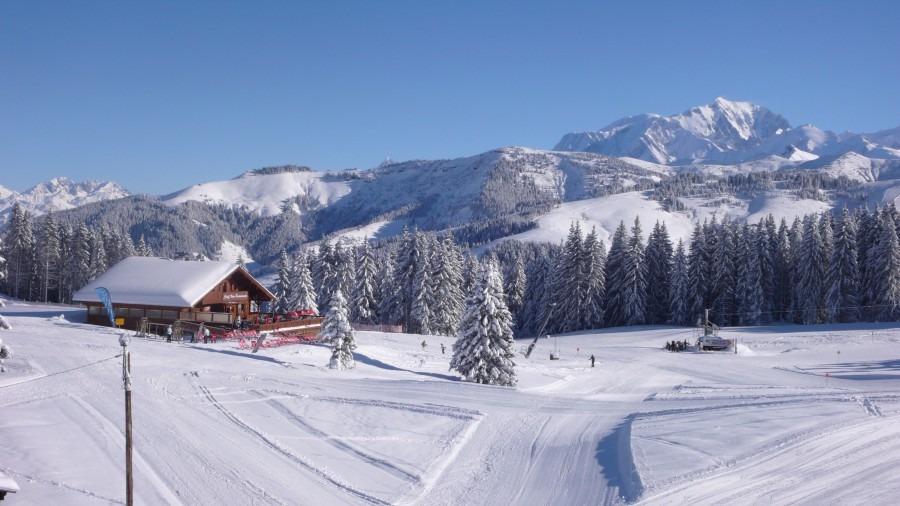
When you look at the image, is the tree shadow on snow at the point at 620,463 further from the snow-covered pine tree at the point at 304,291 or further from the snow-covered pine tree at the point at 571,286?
the snow-covered pine tree at the point at 571,286

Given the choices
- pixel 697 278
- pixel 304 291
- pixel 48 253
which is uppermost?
pixel 48 253

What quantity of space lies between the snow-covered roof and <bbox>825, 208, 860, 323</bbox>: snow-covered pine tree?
2284 inches

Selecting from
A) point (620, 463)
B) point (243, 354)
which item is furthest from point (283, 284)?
point (620, 463)

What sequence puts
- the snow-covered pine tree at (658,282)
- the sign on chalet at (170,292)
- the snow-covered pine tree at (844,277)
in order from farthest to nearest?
the snow-covered pine tree at (658,282) → the snow-covered pine tree at (844,277) → the sign on chalet at (170,292)

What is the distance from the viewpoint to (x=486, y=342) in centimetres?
3253

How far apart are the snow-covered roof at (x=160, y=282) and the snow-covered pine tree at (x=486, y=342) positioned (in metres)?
20.4

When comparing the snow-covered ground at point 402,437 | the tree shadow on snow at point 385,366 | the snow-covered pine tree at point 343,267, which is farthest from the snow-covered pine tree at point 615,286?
the tree shadow on snow at point 385,366

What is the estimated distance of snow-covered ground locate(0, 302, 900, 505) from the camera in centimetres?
1487

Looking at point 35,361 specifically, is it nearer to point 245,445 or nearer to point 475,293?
point 245,445

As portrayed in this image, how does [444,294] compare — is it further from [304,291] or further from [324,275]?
[324,275]

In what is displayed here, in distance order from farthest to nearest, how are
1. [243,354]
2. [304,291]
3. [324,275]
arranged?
[324,275]
[304,291]
[243,354]

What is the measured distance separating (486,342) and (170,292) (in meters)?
23.7

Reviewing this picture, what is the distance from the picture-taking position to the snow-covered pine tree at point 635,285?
67.6 metres

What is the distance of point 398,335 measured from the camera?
5128 centimetres
